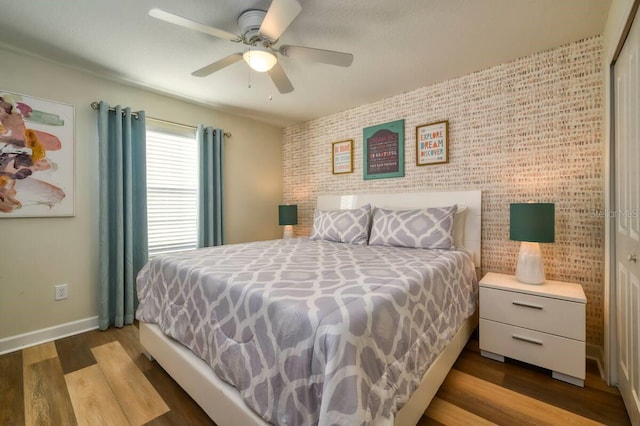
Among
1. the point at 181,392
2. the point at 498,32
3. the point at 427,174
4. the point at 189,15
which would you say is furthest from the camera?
the point at 427,174

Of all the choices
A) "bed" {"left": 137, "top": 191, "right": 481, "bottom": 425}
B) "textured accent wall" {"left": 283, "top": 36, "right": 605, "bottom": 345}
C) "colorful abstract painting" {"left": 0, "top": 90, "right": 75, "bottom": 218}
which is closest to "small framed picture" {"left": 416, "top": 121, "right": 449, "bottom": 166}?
"textured accent wall" {"left": 283, "top": 36, "right": 605, "bottom": 345}

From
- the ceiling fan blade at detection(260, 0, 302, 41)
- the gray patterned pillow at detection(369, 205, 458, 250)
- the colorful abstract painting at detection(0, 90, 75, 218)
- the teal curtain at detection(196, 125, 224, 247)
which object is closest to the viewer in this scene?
the ceiling fan blade at detection(260, 0, 302, 41)

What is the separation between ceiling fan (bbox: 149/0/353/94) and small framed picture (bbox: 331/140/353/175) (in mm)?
1530

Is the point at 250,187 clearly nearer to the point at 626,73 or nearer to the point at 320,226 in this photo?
the point at 320,226

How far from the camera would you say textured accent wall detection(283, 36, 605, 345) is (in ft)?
6.59

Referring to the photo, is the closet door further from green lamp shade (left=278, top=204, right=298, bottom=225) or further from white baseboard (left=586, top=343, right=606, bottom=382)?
green lamp shade (left=278, top=204, right=298, bottom=225)

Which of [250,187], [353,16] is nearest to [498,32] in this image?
[353,16]

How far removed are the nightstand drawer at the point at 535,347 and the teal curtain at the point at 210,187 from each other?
2781mm

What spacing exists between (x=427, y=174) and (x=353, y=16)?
5.34 feet

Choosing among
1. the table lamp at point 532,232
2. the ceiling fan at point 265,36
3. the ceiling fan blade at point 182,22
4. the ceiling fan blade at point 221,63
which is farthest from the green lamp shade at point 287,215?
the table lamp at point 532,232

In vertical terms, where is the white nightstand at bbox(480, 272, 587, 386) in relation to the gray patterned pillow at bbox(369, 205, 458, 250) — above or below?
below

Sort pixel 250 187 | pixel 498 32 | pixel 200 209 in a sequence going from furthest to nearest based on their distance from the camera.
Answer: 1. pixel 250 187
2. pixel 200 209
3. pixel 498 32

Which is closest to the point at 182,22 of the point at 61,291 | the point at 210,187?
the point at 210,187

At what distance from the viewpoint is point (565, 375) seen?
5.61 feet
